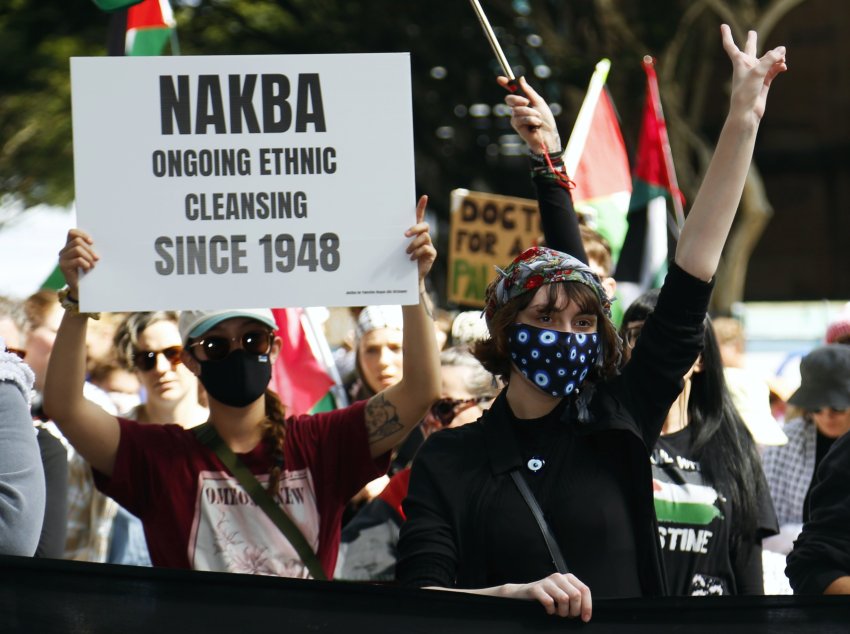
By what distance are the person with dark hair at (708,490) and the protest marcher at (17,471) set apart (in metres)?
1.54

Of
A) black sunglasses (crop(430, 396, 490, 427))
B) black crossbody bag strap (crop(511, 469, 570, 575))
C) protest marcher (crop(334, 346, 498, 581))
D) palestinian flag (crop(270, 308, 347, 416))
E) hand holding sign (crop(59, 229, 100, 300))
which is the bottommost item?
protest marcher (crop(334, 346, 498, 581))

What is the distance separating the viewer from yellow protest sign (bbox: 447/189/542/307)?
725 cm

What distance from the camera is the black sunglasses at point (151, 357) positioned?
4.77m

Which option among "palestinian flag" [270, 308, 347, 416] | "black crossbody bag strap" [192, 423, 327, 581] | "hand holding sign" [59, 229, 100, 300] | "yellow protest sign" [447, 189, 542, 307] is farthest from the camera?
"yellow protest sign" [447, 189, 542, 307]

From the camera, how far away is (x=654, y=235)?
23.0 ft

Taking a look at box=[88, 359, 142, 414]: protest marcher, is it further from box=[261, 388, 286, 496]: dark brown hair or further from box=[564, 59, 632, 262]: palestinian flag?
box=[261, 388, 286, 496]: dark brown hair

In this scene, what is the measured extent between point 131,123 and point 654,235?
158 inches

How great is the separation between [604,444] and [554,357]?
8.3 inches

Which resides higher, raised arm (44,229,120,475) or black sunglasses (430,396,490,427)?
raised arm (44,229,120,475)

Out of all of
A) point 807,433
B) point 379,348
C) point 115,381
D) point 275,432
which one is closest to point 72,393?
point 275,432

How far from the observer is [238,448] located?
3.75 m

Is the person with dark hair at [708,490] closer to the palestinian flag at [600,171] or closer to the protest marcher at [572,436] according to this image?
the protest marcher at [572,436]

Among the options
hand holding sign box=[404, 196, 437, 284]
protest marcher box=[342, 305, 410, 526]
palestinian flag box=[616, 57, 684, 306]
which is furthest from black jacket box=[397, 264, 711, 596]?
palestinian flag box=[616, 57, 684, 306]

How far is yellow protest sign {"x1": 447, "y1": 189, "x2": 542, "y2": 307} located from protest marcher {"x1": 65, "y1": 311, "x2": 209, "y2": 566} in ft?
7.45
